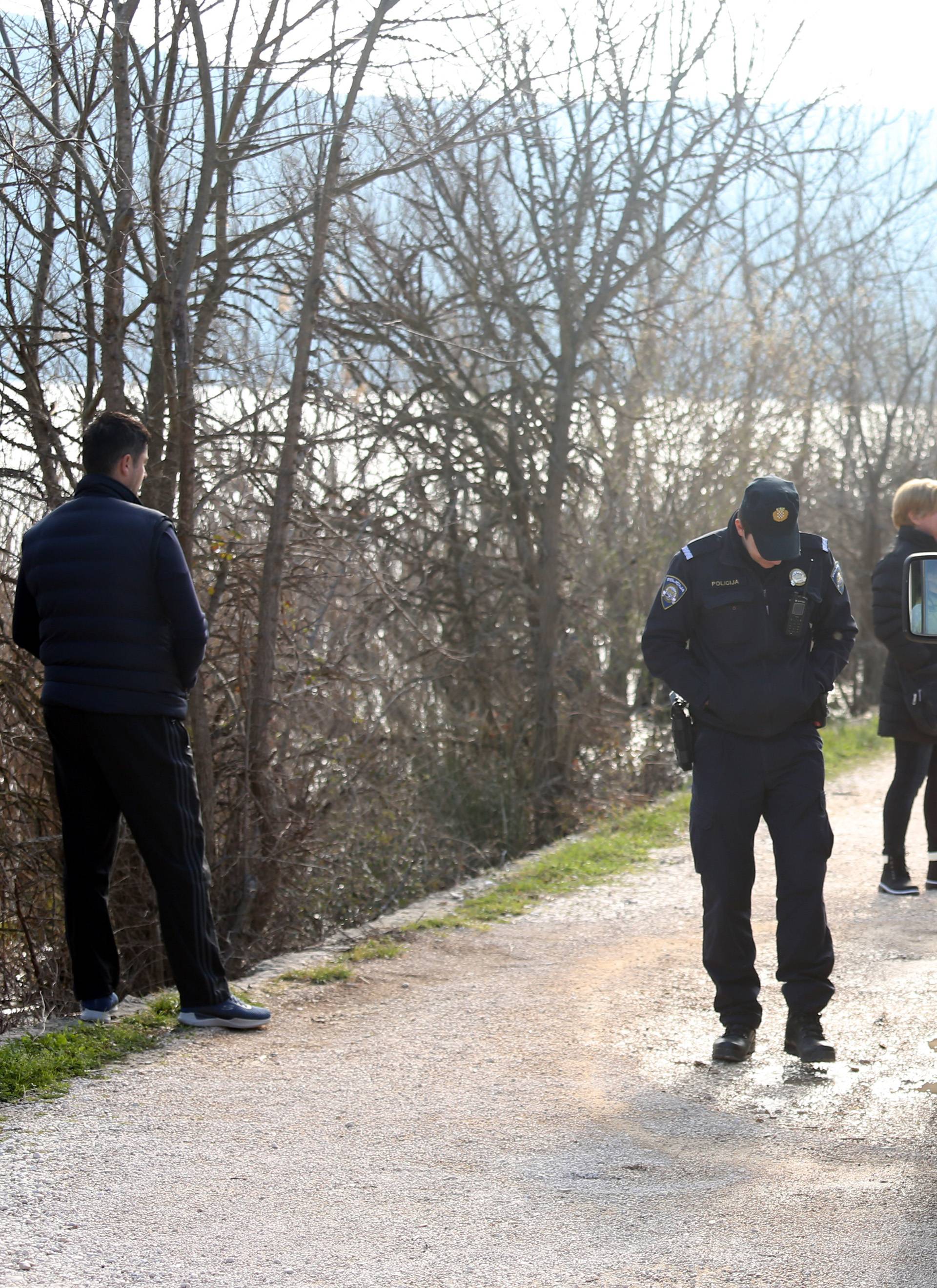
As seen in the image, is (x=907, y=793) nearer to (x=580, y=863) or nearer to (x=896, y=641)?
(x=896, y=641)

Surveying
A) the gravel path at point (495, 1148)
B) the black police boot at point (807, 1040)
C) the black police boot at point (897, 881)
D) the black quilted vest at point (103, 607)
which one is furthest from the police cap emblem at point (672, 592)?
the black police boot at point (897, 881)

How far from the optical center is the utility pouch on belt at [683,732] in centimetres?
489

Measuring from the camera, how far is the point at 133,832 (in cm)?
492

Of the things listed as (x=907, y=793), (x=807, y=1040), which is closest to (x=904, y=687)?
(x=907, y=793)

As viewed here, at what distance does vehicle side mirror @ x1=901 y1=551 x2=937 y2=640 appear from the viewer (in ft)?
12.5

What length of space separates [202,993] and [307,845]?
1.90 meters

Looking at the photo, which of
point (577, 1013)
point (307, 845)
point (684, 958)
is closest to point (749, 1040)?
point (577, 1013)

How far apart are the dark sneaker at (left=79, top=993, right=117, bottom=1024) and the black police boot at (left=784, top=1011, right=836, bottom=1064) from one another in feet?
7.59

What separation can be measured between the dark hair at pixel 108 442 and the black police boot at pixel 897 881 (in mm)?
4603

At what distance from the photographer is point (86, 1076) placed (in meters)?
4.51

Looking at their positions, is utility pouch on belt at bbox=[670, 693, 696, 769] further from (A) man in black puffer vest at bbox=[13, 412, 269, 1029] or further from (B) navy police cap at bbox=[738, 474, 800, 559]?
(A) man in black puffer vest at bbox=[13, 412, 269, 1029]

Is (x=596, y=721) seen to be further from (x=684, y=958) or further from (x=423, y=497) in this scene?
(x=684, y=958)

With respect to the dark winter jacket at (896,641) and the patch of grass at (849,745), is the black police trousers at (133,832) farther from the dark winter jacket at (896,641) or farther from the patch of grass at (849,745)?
the patch of grass at (849,745)

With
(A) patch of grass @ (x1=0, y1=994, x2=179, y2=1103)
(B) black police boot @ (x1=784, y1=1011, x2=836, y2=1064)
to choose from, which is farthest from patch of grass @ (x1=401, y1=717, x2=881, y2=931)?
(B) black police boot @ (x1=784, y1=1011, x2=836, y2=1064)
